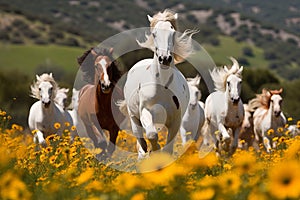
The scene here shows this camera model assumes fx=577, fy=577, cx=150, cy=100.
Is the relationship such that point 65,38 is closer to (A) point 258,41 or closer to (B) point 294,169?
(A) point 258,41

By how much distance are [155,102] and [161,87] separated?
8.8 inches

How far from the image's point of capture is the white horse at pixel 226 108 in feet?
38.4

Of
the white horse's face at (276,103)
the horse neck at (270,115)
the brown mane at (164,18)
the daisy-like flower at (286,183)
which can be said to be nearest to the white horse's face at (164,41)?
the brown mane at (164,18)

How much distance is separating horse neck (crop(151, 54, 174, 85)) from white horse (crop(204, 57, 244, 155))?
390 centimetres

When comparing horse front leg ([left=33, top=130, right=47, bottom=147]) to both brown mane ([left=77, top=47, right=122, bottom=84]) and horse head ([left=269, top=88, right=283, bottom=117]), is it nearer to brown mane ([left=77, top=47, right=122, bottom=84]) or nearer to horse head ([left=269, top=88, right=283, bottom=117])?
brown mane ([left=77, top=47, right=122, bottom=84])

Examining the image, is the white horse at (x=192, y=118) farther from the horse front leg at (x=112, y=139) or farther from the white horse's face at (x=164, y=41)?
the white horse's face at (x=164, y=41)

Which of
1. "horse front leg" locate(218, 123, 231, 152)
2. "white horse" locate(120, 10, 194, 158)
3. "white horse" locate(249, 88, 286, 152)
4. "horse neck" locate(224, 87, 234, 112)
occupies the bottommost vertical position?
"white horse" locate(249, 88, 286, 152)

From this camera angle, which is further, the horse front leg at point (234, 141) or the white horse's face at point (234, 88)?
the horse front leg at point (234, 141)

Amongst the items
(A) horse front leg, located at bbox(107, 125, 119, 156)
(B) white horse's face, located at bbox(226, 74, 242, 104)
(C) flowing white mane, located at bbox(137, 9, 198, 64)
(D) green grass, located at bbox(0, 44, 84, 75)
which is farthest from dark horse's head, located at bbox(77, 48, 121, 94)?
(D) green grass, located at bbox(0, 44, 84, 75)

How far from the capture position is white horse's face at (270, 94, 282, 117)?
564 inches

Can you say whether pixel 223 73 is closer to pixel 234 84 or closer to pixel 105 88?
pixel 234 84

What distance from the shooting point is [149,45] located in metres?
8.28

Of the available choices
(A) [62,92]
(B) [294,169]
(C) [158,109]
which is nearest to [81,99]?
(C) [158,109]

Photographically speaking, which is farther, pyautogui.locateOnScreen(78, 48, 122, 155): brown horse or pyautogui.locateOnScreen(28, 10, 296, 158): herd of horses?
pyautogui.locateOnScreen(78, 48, 122, 155): brown horse
